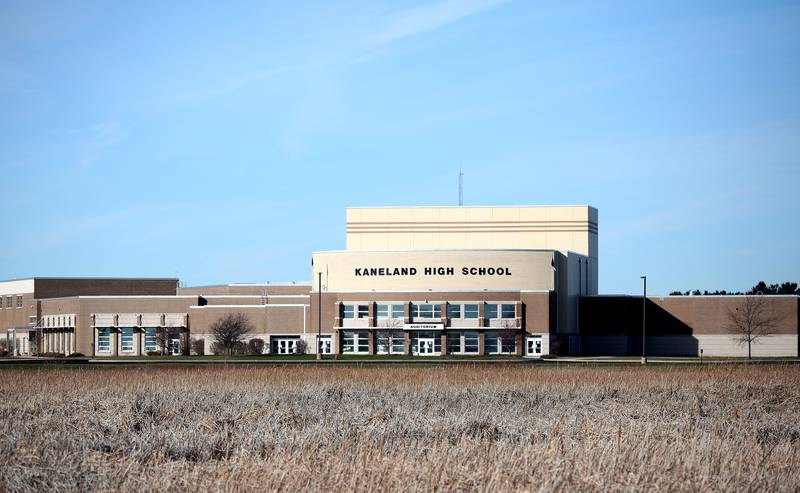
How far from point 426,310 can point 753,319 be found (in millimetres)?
31375

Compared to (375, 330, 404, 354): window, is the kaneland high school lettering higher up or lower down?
higher up

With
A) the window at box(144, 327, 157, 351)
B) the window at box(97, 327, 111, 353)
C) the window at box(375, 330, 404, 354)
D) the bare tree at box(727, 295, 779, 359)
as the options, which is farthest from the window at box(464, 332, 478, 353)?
the window at box(97, 327, 111, 353)

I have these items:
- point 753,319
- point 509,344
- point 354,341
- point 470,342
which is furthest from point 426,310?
point 753,319

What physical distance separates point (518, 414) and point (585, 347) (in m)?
85.9

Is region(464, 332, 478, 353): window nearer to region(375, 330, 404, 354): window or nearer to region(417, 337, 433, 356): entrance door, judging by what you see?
region(417, 337, 433, 356): entrance door

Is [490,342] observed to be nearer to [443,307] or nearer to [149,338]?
[443,307]

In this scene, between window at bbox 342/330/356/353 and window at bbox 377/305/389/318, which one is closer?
window at bbox 342/330/356/353

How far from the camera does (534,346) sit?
358ft

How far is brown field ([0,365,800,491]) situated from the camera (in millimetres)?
21766

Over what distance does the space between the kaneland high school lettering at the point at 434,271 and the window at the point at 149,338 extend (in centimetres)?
2246

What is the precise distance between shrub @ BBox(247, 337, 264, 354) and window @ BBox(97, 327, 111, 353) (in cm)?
1529

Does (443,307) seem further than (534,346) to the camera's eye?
Yes

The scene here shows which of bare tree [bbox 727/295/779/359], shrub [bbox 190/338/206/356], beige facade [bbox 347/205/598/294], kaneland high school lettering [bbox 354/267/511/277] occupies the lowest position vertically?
shrub [bbox 190/338/206/356]

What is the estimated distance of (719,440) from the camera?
26.6 m
